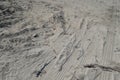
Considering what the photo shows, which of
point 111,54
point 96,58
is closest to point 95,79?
point 96,58

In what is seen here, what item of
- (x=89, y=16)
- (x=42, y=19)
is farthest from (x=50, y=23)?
(x=89, y=16)

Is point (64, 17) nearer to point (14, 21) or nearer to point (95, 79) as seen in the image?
point (14, 21)

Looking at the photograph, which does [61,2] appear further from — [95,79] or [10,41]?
[95,79]

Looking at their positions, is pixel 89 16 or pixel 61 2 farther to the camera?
pixel 61 2

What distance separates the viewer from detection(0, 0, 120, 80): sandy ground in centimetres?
453

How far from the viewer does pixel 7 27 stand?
5.83 m

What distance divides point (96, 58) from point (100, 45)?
653 mm

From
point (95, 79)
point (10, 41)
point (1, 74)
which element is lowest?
point (95, 79)

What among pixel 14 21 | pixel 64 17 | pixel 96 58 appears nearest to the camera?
pixel 96 58

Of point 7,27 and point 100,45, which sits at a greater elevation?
point 7,27

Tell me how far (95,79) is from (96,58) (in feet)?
2.63

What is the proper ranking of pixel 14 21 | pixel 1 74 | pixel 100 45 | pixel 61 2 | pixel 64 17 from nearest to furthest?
pixel 1 74, pixel 100 45, pixel 14 21, pixel 64 17, pixel 61 2

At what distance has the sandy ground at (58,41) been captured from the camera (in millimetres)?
4527

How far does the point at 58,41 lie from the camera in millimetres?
5594
